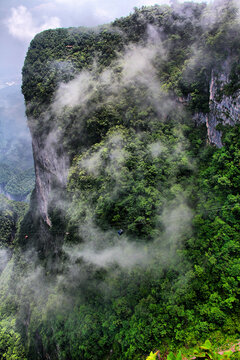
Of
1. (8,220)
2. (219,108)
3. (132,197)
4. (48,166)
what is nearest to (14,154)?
(8,220)

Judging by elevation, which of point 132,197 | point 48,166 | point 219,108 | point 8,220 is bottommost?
point 8,220

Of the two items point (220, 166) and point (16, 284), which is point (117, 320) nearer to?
point (220, 166)

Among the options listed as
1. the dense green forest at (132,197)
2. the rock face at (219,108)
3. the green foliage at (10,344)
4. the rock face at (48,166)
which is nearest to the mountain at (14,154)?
the rock face at (48,166)

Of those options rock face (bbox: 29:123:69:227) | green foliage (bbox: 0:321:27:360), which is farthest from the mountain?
green foliage (bbox: 0:321:27:360)

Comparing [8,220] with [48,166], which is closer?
[48,166]

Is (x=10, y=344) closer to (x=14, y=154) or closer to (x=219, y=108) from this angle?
(x=219, y=108)

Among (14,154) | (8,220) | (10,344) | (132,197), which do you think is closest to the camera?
(132,197)

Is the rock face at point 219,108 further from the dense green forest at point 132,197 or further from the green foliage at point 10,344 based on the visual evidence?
the green foliage at point 10,344
